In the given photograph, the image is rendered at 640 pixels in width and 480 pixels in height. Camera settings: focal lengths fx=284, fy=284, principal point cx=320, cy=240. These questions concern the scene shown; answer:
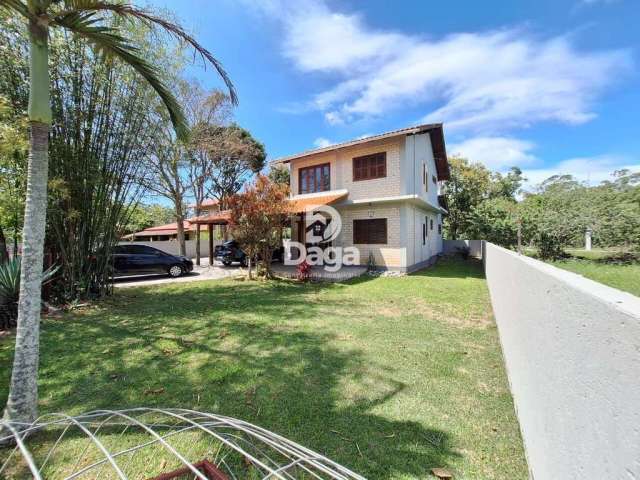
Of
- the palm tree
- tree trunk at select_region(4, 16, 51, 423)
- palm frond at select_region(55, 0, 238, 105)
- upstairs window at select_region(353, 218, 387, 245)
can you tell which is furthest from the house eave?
tree trunk at select_region(4, 16, 51, 423)

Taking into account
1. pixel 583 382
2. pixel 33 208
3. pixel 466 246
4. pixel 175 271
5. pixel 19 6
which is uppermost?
pixel 19 6

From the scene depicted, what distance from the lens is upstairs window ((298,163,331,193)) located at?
15.6 m

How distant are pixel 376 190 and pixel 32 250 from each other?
1270cm

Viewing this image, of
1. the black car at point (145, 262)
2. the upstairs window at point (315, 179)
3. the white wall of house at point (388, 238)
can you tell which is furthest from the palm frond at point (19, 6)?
the upstairs window at point (315, 179)

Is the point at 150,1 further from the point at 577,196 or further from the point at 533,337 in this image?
the point at 577,196

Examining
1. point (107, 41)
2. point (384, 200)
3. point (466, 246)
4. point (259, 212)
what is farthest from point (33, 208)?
point (466, 246)

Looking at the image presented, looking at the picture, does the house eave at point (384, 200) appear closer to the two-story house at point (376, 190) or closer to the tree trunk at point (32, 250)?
the two-story house at point (376, 190)

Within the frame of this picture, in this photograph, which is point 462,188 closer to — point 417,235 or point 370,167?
point 417,235

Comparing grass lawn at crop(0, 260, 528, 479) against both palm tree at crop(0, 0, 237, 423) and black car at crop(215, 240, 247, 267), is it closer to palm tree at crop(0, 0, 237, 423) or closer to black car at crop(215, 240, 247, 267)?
palm tree at crop(0, 0, 237, 423)

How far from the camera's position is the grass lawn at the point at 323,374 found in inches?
106

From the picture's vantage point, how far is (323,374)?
4023 millimetres

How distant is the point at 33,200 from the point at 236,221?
8.75m

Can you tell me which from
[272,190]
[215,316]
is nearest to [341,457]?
[215,316]

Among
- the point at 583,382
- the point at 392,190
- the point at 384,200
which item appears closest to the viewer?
the point at 583,382
